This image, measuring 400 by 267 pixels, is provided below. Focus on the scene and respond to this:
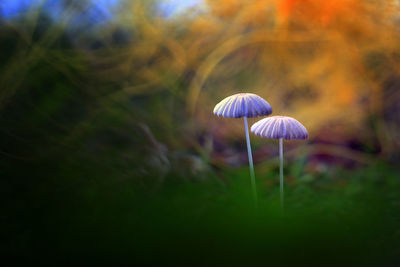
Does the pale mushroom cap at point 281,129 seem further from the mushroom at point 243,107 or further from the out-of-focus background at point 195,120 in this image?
the out-of-focus background at point 195,120

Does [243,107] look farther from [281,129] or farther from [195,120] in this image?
[195,120]

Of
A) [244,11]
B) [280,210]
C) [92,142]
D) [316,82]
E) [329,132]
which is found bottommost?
[280,210]

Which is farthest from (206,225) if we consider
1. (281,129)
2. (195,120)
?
(195,120)

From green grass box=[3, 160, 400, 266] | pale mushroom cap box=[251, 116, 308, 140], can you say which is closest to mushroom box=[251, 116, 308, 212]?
pale mushroom cap box=[251, 116, 308, 140]

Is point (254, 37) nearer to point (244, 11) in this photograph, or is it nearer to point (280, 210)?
point (244, 11)

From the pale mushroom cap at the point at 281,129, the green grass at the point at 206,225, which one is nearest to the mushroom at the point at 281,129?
the pale mushroom cap at the point at 281,129

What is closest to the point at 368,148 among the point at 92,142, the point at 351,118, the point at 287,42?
the point at 351,118
